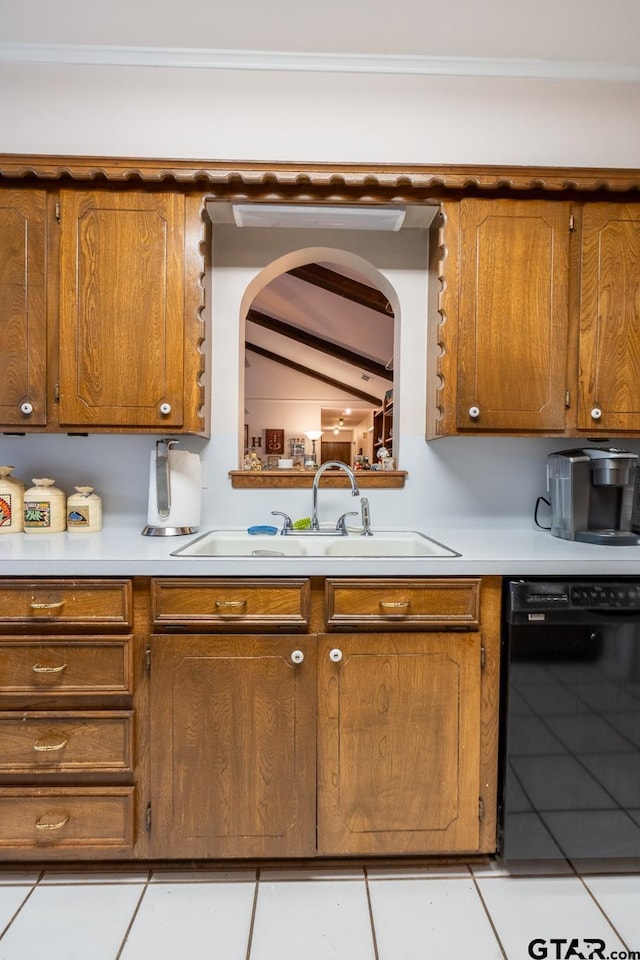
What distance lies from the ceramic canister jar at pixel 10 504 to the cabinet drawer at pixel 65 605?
19.7 inches

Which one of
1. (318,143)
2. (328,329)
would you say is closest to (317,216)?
(318,143)

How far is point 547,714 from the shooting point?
1.36 metres

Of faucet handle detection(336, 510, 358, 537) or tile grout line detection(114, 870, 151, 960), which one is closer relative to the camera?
tile grout line detection(114, 870, 151, 960)

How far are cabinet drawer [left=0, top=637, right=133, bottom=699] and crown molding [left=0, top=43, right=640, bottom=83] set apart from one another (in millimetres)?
2039

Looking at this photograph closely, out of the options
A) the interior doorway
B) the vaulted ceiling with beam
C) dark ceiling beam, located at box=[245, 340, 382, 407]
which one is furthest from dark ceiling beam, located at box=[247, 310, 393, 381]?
the interior doorway

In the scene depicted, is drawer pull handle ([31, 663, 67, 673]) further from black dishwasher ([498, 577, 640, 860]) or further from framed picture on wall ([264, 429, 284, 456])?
framed picture on wall ([264, 429, 284, 456])

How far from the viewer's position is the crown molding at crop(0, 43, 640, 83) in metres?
1.84

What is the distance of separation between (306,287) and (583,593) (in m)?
4.60

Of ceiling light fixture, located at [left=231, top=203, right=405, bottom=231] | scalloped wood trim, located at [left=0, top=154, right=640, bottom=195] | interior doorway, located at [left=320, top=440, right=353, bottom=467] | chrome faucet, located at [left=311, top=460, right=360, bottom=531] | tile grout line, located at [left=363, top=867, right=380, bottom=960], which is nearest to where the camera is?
tile grout line, located at [left=363, top=867, right=380, bottom=960]

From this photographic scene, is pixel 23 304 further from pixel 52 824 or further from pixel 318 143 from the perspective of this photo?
pixel 52 824

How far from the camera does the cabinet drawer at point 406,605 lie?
137cm

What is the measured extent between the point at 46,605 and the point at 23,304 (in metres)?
0.96

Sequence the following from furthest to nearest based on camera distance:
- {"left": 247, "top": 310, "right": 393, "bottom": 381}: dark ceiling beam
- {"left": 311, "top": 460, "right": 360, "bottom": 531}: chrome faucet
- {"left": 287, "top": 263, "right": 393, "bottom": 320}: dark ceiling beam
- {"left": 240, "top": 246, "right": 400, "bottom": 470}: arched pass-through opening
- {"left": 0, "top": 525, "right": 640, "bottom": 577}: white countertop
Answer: {"left": 247, "top": 310, "right": 393, "bottom": 381}: dark ceiling beam, {"left": 287, "top": 263, "right": 393, "bottom": 320}: dark ceiling beam, {"left": 240, "top": 246, "right": 400, "bottom": 470}: arched pass-through opening, {"left": 311, "top": 460, "right": 360, "bottom": 531}: chrome faucet, {"left": 0, "top": 525, "right": 640, "bottom": 577}: white countertop

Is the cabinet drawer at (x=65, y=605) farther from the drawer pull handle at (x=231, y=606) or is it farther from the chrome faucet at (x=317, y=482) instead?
the chrome faucet at (x=317, y=482)
